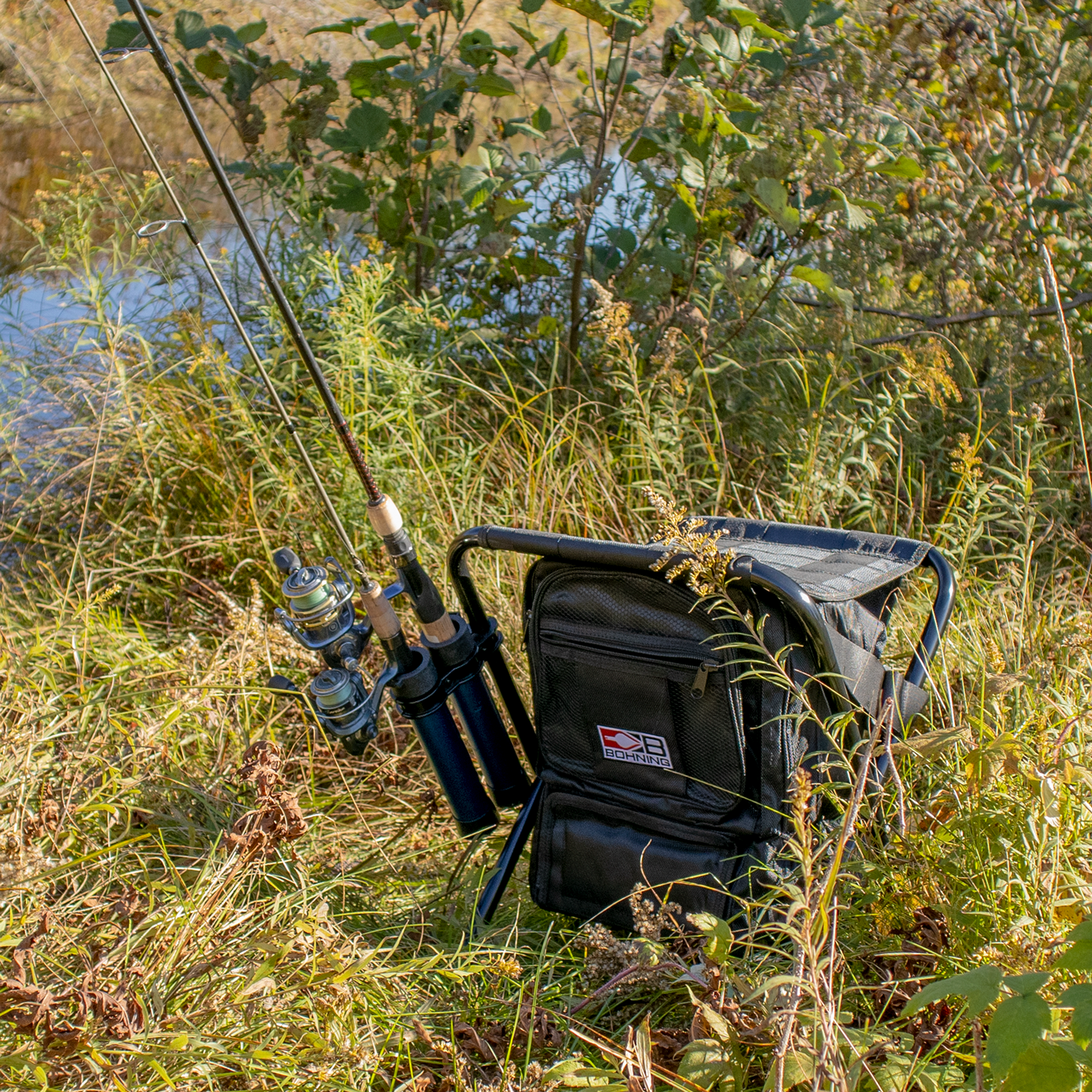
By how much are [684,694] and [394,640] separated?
1.79 ft

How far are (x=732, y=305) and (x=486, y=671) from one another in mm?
1844

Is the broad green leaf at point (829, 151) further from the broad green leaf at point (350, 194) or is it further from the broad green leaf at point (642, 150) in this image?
the broad green leaf at point (350, 194)

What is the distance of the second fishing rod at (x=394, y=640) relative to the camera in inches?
74.4

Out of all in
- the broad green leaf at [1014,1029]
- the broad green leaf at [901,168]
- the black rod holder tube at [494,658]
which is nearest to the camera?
the broad green leaf at [1014,1029]

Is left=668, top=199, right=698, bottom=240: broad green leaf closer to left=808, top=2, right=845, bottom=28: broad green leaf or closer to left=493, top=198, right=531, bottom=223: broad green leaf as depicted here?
left=493, top=198, right=531, bottom=223: broad green leaf

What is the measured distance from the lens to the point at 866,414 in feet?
10.7

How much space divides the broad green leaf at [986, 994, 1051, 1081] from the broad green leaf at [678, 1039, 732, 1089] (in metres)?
0.46

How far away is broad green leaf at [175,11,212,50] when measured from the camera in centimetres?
357

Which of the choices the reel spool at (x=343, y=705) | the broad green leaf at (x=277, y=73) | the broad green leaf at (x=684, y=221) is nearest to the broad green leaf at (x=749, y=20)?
the broad green leaf at (x=684, y=221)

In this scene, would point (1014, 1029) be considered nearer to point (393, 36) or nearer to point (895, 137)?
point (895, 137)

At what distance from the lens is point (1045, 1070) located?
111cm

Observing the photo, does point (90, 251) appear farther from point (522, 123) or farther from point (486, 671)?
point (486, 671)

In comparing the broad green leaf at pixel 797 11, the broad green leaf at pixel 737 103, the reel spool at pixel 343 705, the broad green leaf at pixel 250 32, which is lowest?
the reel spool at pixel 343 705

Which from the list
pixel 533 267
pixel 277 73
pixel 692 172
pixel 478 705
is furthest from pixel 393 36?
pixel 478 705
